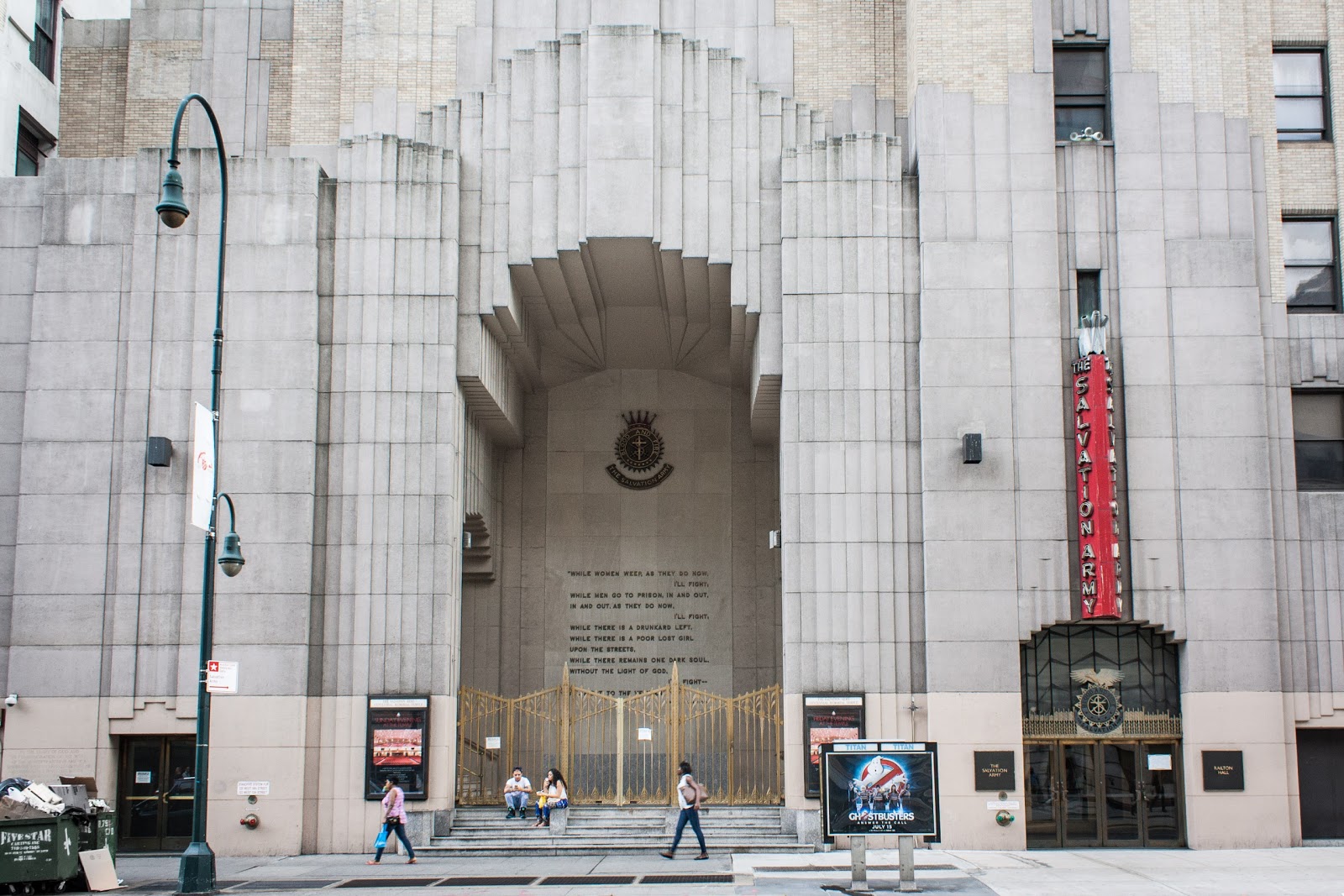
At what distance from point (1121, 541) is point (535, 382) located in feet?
49.3

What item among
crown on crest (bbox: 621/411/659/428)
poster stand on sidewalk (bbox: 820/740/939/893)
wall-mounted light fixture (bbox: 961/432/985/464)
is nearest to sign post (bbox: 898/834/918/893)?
poster stand on sidewalk (bbox: 820/740/939/893)

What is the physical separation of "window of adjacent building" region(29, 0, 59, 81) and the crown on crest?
1593 cm

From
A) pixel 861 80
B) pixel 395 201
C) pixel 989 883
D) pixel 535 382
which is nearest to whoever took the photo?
pixel 989 883

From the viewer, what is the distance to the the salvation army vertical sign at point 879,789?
18984mm

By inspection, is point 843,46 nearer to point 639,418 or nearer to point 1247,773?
point 639,418

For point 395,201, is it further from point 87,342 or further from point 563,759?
point 563,759

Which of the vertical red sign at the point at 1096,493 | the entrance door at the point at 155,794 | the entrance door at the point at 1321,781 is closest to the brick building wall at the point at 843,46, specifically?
the vertical red sign at the point at 1096,493

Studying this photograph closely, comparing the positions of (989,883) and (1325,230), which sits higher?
(1325,230)

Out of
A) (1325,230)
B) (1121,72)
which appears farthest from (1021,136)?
(1325,230)

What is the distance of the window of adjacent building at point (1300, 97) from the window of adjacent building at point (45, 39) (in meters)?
27.6

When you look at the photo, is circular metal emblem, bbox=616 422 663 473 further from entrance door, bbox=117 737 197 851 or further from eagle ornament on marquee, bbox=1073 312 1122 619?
entrance door, bbox=117 737 197 851

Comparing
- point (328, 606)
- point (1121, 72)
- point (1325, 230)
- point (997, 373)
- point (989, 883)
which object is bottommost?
point (989, 883)

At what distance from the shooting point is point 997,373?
25.7 meters

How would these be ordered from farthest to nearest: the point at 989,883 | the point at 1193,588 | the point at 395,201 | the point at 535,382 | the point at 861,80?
Result: 1. the point at 535,382
2. the point at 861,80
3. the point at 395,201
4. the point at 1193,588
5. the point at 989,883
